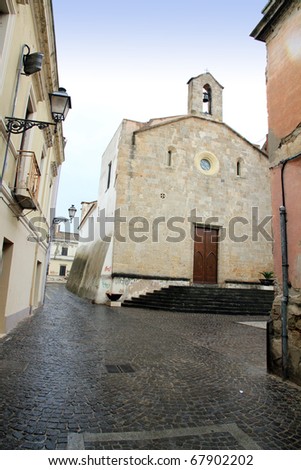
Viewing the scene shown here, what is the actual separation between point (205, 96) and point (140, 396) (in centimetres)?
2059

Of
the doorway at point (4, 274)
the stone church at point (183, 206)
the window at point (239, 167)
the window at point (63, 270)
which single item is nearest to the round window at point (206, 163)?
the stone church at point (183, 206)

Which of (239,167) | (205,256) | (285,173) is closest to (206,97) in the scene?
(239,167)

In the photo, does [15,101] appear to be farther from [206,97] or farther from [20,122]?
[206,97]

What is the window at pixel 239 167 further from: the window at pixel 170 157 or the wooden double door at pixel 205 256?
the window at pixel 170 157

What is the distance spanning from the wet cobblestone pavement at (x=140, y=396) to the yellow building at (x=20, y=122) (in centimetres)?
177

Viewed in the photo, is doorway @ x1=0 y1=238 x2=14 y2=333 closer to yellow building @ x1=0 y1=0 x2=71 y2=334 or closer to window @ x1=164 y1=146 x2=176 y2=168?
yellow building @ x1=0 y1=0 x2=71 y2=334

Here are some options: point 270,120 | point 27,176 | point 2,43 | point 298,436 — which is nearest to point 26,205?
point 27,176

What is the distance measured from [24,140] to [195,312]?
9484 millimetres

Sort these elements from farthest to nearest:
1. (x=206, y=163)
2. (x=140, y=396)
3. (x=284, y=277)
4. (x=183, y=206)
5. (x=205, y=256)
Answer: (x=206, y=163), (x=205, y=256), (x=183, y=206), (x=284, y=277), (x=140, y=396)

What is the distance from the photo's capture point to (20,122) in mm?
4887

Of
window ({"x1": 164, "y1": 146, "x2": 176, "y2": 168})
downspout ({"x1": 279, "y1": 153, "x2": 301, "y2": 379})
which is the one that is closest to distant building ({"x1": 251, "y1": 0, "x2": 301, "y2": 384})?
downspout ({"x1": 279, "y1": 153, "x2": 301, "y2": 379})

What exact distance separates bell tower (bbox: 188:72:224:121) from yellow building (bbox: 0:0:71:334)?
12500 millimetres

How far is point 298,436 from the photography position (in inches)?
97.5

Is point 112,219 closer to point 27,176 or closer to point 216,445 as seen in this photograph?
point 27,176
